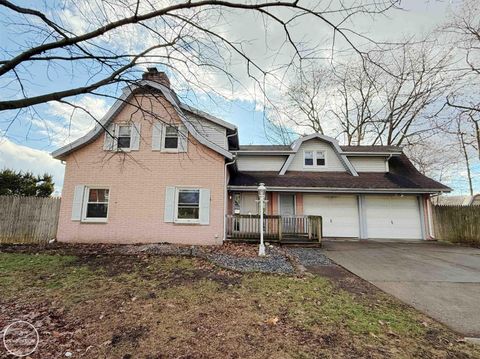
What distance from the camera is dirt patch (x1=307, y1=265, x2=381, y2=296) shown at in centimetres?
538

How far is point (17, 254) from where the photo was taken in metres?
8.23

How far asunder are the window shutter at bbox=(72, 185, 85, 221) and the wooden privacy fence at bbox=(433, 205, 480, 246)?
57.4ft

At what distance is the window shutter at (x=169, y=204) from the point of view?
10.4 meters

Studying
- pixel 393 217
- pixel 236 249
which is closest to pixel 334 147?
pixel 393 217

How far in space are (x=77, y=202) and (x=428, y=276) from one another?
12244 millimetres

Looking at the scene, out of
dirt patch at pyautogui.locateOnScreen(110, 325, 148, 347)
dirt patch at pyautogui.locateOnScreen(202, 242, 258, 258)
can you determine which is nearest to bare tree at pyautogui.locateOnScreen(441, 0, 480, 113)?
dirt patch at pyautogui.locateOnScreen(202, 242, 258, 258)

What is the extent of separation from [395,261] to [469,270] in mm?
1803

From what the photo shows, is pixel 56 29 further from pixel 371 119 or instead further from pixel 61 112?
pixel 371 119

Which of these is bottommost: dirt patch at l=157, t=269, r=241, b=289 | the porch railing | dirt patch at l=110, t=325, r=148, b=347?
dirt patch at l=110, t=325, r=148, b=347

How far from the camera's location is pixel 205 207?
10.5m

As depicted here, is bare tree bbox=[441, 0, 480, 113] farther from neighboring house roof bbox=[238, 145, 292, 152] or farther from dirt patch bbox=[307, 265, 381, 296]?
dirt patch bbox=[307, 265, 381, 296]

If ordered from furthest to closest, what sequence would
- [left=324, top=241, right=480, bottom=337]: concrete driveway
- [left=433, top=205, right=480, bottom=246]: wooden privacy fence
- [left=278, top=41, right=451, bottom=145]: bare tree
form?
[left=278, top=41, right=451, bottom=145]: bare tree
[left=433, top=205, right=480, bottom=246]: wooden privacy fence
[left=324, top=241, right=480, bottom=337]: concrete driveway

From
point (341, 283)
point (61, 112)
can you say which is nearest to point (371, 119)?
point (341, 283)

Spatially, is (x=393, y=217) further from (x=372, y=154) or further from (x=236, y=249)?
(x=236, y=249)
